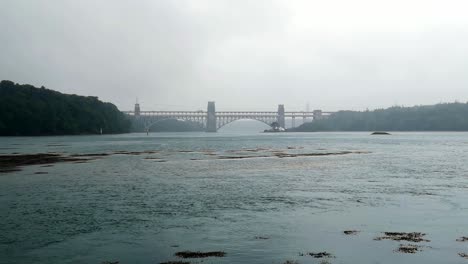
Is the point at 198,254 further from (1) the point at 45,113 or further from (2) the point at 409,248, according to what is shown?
(1) the point at 45,113

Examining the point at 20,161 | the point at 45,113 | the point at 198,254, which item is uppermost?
the point at 45,113

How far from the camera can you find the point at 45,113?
14088 cm

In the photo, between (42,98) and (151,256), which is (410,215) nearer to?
(151,256)

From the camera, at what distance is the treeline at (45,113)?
13325 cm

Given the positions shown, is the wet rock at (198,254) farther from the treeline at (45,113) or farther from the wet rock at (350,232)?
the treeline at (45,113)

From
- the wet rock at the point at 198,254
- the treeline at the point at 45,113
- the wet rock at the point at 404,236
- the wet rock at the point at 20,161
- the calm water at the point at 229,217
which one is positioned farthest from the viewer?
the treeline at the point at 45,113

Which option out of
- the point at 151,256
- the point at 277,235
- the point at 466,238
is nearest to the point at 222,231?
the point at 277,235

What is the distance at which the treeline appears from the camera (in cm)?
13325

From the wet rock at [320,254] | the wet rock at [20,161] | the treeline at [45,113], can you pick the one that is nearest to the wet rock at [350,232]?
the wet rock at [320,254]

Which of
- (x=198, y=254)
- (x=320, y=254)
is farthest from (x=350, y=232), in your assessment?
(x=198, y=254)

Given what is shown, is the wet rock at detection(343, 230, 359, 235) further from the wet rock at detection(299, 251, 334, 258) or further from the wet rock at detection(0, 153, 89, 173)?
the wet rock at detection(0, 153, 89, 173)

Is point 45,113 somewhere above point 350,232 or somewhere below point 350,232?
above

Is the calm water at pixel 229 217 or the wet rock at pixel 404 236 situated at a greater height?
the wet rock at pixel 404 236

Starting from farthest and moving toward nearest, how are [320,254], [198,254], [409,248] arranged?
[409,248], [198,254], [320,254]
